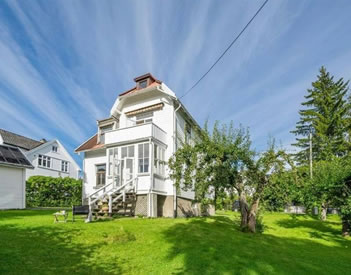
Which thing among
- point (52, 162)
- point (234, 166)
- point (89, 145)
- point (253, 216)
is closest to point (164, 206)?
point (253, 216)

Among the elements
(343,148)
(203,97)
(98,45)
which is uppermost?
(98,45)

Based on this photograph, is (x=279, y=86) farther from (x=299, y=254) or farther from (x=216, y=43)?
(x=299, y=254)

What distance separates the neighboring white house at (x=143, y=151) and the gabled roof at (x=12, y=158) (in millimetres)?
4491

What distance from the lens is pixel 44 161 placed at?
114 feet

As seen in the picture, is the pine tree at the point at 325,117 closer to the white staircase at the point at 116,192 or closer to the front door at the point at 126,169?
the front door at the point at 126,169

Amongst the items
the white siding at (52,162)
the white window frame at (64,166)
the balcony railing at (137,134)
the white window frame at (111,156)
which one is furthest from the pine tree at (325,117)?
the white window frame at (64,166)

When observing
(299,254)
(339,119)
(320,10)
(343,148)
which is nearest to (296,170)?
(299,254)

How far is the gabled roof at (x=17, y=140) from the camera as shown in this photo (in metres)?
31.4

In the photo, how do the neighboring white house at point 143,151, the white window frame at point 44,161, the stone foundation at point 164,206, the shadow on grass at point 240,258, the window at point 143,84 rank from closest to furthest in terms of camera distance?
the shadow on grass at point 240,258 < the neighboring white house at point 143,151 < the stone foundation at point 164,206 < the window at point 143,84 < the white window frame at point 44,161

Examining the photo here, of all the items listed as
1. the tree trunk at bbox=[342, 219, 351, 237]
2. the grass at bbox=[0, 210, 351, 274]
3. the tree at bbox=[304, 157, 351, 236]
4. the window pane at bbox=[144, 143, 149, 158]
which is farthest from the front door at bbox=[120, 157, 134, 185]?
the tree trunk at bbox=[342, 219, 351, 237]

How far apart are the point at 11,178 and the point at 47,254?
15575 millimetres

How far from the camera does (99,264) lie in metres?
5.65

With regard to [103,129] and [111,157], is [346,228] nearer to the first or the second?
[111,157]

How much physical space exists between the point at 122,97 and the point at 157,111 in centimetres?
316
